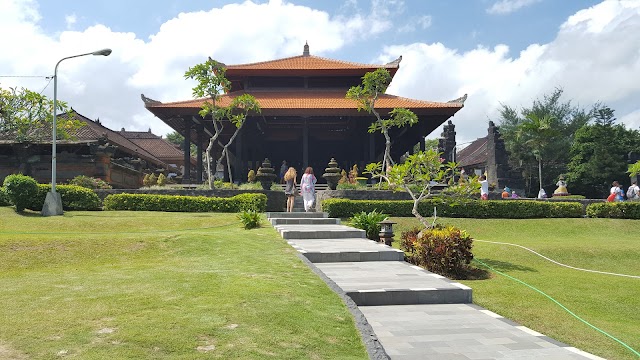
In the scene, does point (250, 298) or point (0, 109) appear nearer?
point (250, 298)

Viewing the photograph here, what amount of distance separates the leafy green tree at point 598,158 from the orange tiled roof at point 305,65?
17.2 meters

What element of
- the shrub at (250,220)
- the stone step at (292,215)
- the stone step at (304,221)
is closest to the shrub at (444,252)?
the shrub at (250,220)

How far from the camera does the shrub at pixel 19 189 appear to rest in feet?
48.7

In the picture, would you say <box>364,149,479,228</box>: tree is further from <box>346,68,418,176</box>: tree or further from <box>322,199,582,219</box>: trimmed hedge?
<box>346,68,418,176</box>: tree

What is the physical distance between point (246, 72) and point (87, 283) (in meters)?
23.5

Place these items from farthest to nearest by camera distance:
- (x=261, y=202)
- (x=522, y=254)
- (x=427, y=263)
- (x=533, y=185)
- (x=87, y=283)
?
(x=533, y=185)
(x=261, y=202)
(x=522, y=254)
(x=427, y=263)
(x=87, y=283)

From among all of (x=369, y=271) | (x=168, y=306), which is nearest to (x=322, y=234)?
(x=369, y=271)

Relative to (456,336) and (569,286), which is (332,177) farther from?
(456,336)

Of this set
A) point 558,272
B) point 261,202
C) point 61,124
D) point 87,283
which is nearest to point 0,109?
point 61,124

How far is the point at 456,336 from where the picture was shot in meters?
5.05

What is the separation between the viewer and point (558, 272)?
9.83 m

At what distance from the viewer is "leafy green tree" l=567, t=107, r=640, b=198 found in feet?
111

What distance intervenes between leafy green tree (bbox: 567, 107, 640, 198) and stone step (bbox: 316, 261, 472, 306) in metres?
31.6

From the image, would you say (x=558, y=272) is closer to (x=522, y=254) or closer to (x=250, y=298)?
(x=522, y=254)
